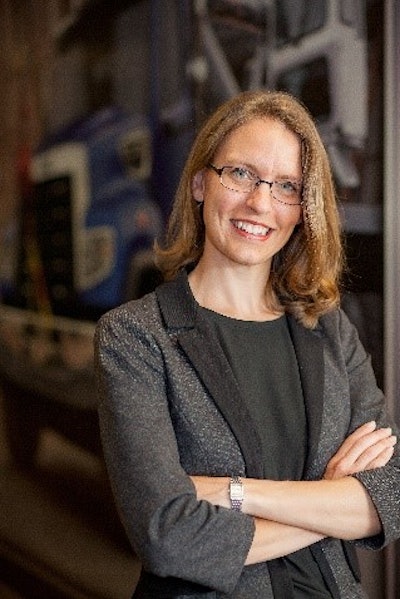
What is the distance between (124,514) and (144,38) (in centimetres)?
163

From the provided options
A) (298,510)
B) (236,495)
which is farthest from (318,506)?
(236,495)

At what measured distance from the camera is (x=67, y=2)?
282cm

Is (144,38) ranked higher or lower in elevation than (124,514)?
higher

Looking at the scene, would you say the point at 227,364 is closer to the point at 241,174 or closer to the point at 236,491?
the point at 236,491

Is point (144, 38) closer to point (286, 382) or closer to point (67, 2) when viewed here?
point (67, 2)

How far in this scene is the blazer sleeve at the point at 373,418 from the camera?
143cm

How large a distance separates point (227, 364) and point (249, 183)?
0.33 metres

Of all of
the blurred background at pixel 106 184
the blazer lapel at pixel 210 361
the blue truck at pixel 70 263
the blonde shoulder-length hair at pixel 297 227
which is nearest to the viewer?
the blazer lapel at pixel 210 361

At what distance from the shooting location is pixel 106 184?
2721 millimetres

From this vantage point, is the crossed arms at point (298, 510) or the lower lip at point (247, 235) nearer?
the crossed arms at point (298, 510)

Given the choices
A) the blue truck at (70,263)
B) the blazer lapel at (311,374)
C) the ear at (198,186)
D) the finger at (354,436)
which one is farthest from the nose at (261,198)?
the blue truck at (70,263)

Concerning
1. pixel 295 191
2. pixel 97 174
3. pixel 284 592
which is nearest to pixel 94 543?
pixel 97 174

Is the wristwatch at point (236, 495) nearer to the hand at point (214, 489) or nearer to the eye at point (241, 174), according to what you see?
the hand at point (214, 489)

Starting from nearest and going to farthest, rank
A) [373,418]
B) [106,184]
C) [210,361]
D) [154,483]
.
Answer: [154,483] → [210,361] → [373,418] → [106,184]
